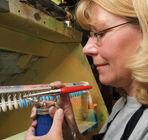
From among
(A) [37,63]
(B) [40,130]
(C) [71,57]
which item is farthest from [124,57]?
(A) [37,63]

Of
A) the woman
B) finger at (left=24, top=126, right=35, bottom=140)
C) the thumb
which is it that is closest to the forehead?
the woman

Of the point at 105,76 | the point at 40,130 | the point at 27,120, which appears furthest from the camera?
the point at 27,120

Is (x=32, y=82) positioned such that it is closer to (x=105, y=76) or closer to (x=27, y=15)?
(x=27, y=15)

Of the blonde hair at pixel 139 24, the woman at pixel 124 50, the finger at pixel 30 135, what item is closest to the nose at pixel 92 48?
the woman at pixel 124 50

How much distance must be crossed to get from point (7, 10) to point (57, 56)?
0.99m

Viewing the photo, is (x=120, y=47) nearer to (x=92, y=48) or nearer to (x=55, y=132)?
(x=92, y=48)

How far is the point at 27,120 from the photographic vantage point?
1564 mm

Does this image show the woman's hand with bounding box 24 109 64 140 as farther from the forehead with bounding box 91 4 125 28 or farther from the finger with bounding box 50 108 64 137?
the forehead with bounding box 91 4 125 28

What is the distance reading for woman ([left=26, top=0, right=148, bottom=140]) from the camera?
0.62 metres

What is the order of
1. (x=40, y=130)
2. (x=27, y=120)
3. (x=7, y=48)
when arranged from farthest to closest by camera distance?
(x=27, y=120) < (x=7, y=48) < (x=40, y=130)

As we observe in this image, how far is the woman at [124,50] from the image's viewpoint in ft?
2.03

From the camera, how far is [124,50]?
661mm

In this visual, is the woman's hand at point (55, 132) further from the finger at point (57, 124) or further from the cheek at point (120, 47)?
the cheek at point (120, 47)

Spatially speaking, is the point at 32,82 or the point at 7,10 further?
the point at 32,82
